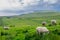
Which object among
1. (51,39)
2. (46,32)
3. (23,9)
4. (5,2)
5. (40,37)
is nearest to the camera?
(51,39)

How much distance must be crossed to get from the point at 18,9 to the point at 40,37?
8534 mm

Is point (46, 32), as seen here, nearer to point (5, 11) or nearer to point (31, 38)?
point (31, 38)

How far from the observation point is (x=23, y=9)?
16.2 meters

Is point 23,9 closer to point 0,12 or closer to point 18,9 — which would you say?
point 18,9

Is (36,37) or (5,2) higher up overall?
(5,2)

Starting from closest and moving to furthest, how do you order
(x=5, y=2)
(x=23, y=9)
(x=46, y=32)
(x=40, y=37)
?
(x=40, y=37) < (x=46, y=32) < (x=5, y=2) < (x=23, y=9)

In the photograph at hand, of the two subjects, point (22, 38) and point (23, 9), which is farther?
point (23, 9)

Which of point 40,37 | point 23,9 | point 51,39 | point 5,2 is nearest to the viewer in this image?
point 51,39

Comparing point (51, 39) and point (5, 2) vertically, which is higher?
point (5, 2)

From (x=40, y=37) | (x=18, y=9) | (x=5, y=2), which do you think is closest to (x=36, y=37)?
(x=40, y=37)

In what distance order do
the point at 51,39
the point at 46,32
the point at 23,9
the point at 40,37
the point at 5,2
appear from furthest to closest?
the point at 23,9, the point at 5,2, the point at 46,32, the point at 40,37, the point at 51,39

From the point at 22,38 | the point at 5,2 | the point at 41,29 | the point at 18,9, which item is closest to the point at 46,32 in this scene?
the point at 41,29

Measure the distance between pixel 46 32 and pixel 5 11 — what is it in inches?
294

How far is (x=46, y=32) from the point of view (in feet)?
29.3
